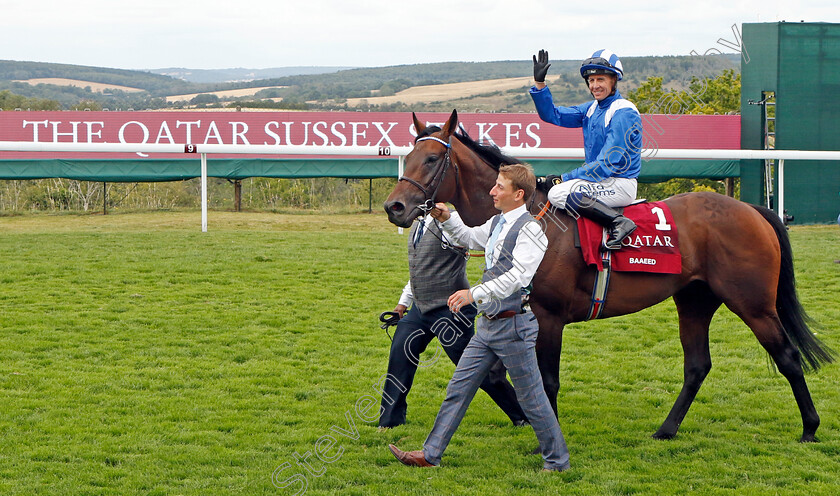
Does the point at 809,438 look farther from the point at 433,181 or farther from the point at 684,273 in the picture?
the point at 433,181

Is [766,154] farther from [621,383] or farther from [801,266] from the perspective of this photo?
[621,383]

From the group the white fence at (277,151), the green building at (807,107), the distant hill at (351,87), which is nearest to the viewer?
the white fence at (277,151)

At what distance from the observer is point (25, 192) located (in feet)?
70.8

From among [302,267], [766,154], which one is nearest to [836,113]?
[766,154]

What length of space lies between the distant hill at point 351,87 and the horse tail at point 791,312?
36.7m

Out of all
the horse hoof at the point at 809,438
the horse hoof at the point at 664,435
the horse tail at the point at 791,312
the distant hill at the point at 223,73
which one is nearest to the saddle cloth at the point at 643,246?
the horse tail at the point at 791,312

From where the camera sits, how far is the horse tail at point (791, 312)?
184 inches

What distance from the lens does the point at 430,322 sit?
466 centimetres

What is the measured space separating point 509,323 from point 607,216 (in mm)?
924

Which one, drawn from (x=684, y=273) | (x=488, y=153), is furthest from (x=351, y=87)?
(x=684, y=273)

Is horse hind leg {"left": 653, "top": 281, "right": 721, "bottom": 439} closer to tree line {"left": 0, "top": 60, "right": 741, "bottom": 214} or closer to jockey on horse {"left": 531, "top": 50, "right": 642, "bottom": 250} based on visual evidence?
jockey on horse {"left": 531, "top": 50, "right": 642, "bottom": 250}

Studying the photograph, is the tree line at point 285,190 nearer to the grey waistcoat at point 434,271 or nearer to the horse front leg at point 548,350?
the grey waistcoat at point 434,271

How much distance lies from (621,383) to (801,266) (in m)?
5.99

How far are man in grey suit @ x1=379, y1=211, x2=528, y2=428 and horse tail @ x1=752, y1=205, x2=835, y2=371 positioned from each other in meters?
1.63
